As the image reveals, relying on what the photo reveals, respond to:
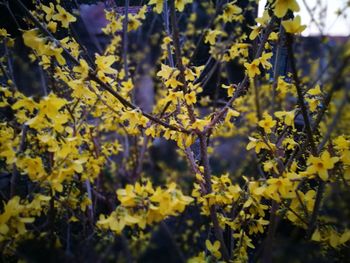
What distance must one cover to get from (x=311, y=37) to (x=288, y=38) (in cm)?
126

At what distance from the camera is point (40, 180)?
5.45 feet

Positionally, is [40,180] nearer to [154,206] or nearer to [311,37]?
[154,206]

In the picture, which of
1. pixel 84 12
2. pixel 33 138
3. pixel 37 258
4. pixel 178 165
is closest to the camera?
pixel 37 258

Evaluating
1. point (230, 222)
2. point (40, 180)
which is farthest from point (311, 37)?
point (40, 180)

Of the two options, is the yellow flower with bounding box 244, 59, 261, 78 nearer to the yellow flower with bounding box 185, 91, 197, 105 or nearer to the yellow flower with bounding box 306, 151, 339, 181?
the yellow flower with bounding box 185, 91, 197, 105

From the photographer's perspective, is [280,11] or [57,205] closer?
[280,11]

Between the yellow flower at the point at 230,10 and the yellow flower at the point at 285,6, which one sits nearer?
the yellow flower at the point at 285,6

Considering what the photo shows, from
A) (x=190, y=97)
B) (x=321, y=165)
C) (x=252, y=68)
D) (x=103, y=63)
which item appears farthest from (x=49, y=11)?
(x=321, y=165)

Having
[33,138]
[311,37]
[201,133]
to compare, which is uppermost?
[311,37]

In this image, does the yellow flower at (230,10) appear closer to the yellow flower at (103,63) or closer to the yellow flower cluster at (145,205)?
the yellow flower at (103,63)

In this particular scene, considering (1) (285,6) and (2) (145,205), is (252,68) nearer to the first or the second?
(1) (285,6)

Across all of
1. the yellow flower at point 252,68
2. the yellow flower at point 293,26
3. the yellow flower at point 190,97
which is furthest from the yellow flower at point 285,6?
the yellow flower at point 190,97

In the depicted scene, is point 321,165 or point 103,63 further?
point 103,63

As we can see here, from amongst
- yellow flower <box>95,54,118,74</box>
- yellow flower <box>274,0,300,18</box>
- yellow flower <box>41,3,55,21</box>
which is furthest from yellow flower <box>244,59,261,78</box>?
yellow flower <box>41,3,55,21</box>
